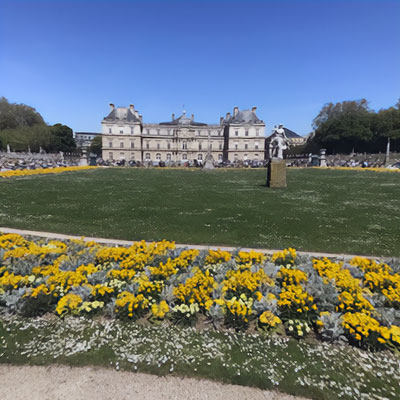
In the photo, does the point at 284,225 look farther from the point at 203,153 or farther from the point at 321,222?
the point at 203,153

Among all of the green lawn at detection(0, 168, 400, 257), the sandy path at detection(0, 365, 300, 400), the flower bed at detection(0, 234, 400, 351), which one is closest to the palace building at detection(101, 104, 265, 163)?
the green lawn at detection(0, 168, 400, 257)

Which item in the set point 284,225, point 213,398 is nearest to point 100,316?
point 213,398

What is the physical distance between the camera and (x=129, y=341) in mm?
3016

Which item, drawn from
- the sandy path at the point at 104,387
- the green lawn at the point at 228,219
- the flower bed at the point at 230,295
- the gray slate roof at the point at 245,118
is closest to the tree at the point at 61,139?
the gray slate roof at the point at 245,118

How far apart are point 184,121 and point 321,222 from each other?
72097mm

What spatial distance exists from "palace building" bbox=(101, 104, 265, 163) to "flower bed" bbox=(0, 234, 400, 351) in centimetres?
6472

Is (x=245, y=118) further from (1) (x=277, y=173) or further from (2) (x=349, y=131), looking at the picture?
(1) (x=277, y=173)

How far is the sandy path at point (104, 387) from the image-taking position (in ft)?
7.72

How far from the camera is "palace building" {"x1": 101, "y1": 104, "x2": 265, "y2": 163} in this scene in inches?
2736

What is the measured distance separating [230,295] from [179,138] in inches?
2839

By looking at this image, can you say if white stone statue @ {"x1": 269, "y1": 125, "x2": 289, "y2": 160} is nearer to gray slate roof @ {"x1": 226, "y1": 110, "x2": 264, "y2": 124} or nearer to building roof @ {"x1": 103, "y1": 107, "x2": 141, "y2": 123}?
gray slate roof @ {"x1": 226, "y1": 110, "x2": 264, "y2": 124}

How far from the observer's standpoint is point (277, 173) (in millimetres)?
15539

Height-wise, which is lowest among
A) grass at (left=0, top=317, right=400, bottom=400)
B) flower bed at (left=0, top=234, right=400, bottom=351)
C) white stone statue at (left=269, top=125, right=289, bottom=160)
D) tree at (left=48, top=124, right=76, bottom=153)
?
grass at (left=0, top=317, right=400, bottom=400)

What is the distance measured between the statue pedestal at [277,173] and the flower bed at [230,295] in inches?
452
